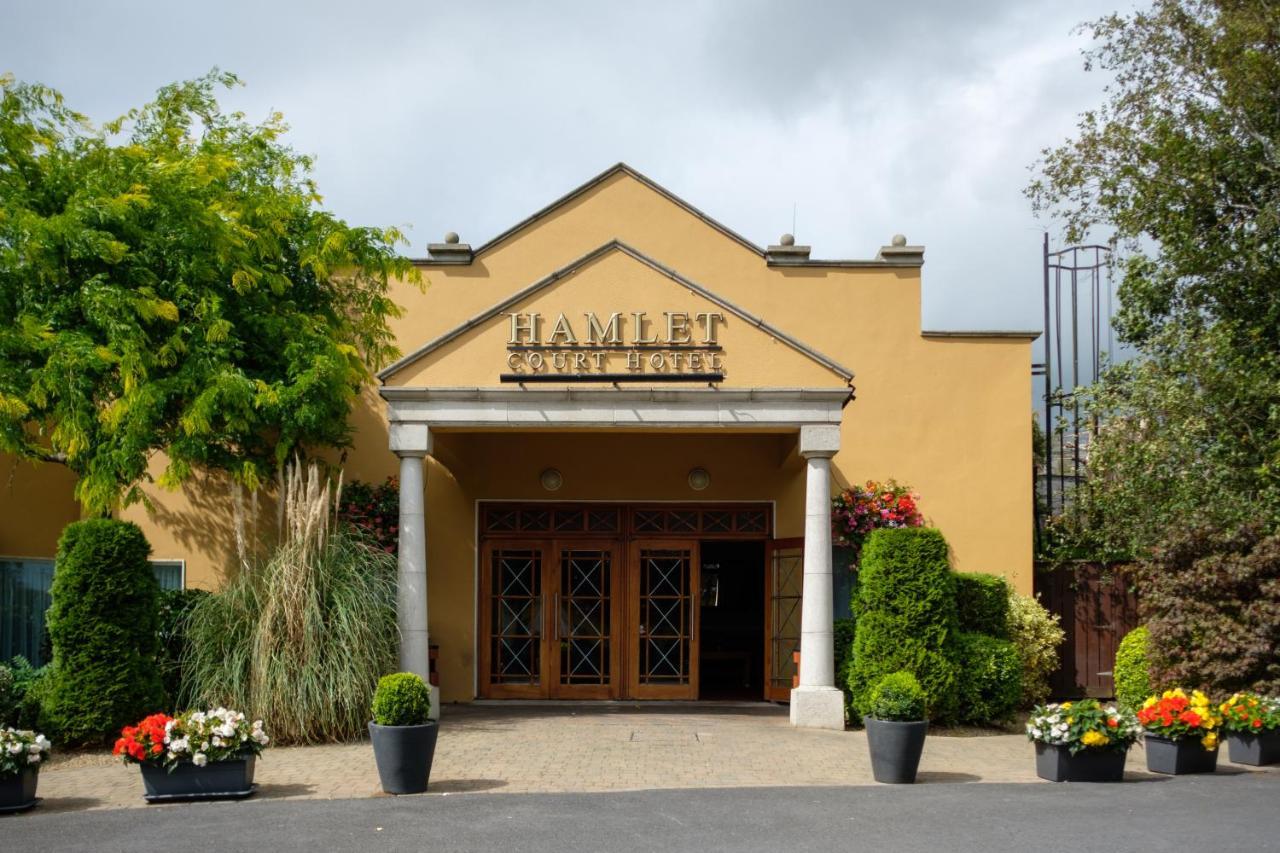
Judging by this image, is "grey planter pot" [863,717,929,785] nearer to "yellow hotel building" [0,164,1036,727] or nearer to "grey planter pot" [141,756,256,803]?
"yellow hotel building" [0,164,1036,727]

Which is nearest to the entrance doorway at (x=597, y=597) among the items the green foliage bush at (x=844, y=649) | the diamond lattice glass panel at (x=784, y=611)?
the diamond lattice glass panel at (x=784, y=611)

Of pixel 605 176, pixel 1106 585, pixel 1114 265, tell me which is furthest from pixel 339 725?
pixel 1114 265

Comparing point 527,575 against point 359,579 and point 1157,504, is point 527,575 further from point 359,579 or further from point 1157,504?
point 1157,504

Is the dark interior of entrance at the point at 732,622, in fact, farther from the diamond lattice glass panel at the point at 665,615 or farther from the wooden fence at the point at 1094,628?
the wooden fence at the point at 1094,628

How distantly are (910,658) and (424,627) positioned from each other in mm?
5293

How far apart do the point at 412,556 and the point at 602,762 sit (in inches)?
138

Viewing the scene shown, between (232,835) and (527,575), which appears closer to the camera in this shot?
(232,835)

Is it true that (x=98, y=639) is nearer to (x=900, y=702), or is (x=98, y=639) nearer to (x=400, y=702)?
(x=400, y=702)

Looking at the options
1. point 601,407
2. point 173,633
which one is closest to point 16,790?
point 173,633

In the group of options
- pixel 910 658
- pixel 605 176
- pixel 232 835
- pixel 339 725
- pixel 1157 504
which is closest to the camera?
pixel 232 835

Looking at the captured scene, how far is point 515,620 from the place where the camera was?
1573 centimetres

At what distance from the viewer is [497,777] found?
10109 mm

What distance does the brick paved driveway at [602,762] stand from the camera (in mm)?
9797

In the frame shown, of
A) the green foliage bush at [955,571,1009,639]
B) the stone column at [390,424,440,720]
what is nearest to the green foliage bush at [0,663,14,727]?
the stone column at [390,424,440,720]
